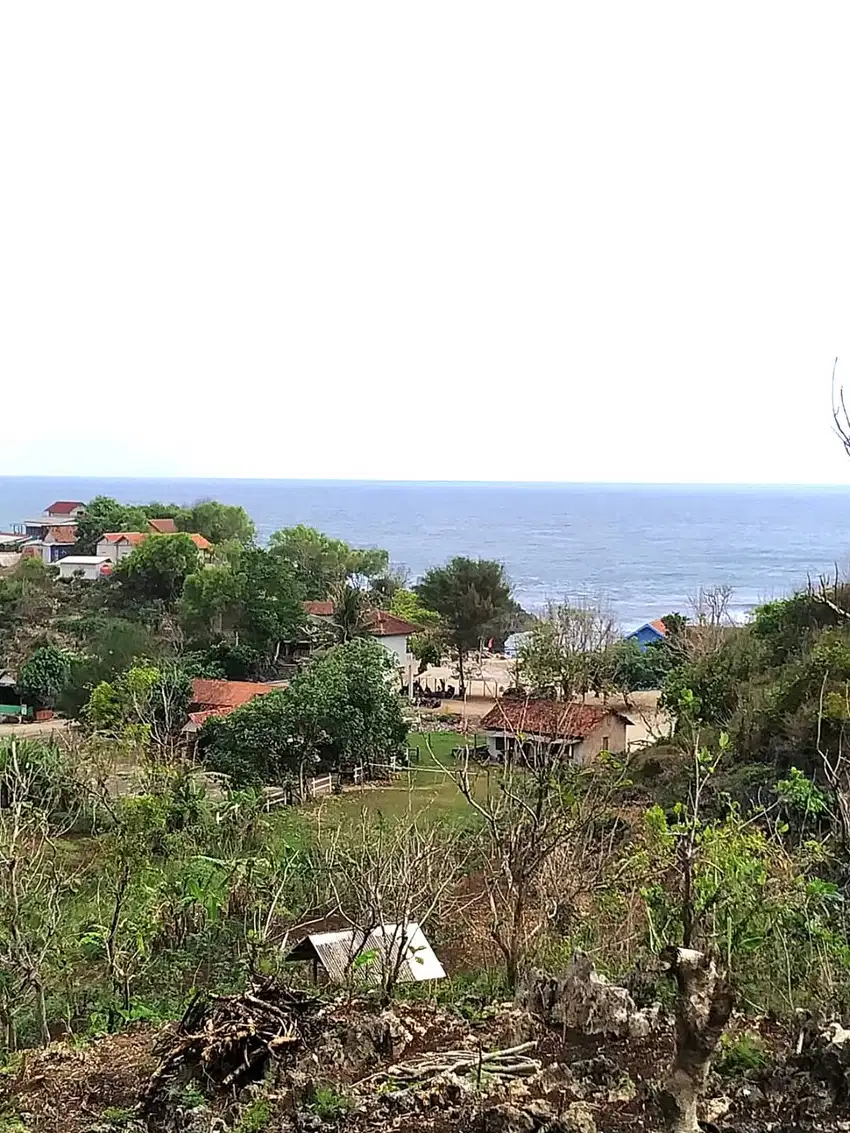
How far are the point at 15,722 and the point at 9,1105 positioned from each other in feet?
73.6

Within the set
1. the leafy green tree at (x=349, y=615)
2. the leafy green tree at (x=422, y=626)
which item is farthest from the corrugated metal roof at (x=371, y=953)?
the leafy green tree at (x=422, y=626)

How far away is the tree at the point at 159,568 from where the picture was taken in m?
34.8

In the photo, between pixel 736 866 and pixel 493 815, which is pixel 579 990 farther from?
pixel 493 815

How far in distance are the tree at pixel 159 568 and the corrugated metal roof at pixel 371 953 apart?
91.1 feet

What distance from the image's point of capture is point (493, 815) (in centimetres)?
754

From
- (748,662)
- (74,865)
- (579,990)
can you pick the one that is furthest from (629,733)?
(579,990)

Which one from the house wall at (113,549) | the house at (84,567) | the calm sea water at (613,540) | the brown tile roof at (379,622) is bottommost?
the calm sea water at (613,540)

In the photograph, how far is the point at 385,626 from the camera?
2828cm

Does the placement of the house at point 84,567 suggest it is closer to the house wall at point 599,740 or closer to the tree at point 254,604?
the tree at point 254,604

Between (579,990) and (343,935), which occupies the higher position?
(579,990)

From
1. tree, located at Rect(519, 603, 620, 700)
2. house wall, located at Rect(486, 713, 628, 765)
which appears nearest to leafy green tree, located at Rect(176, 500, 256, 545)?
tree, located at Rect(519, 603, 620, 700)

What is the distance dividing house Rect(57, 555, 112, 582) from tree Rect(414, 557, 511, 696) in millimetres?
15989

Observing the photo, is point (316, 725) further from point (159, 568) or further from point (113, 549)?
point (113, 549)

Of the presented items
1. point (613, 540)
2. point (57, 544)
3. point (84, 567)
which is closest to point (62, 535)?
Result: point (57, 544)
